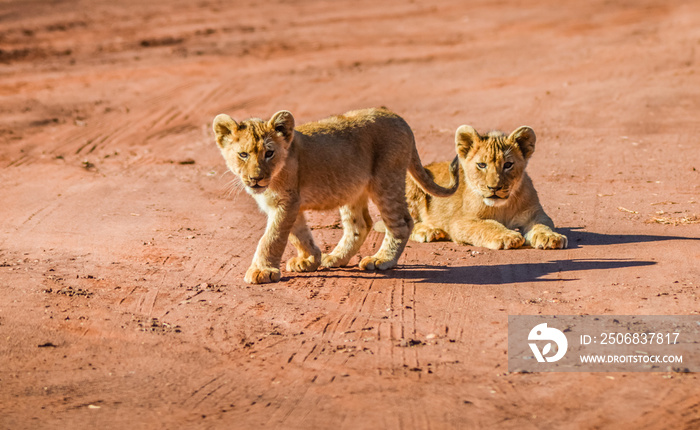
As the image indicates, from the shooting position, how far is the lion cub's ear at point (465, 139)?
339 inches

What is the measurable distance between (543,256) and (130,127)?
8.35m

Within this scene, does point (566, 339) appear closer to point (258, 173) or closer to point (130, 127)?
point (258, 173)

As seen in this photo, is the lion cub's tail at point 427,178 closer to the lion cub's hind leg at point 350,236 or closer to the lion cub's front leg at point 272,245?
the lion cub's hind leg at point 350,236

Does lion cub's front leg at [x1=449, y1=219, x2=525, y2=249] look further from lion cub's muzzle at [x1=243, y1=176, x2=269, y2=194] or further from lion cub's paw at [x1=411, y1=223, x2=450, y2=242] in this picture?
lion cub's muzzle at [x1=243, y1=176, x2=269, y2=194]

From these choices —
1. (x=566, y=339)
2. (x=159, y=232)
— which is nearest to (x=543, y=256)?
(x=566, y=339)

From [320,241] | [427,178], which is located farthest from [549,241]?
Answer: [320,241]

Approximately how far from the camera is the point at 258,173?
6.80 meters

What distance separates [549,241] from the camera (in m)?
8.25

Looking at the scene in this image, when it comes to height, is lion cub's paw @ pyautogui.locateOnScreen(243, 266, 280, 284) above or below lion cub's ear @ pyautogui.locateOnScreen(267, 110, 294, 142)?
below

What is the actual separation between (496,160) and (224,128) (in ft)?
8.91

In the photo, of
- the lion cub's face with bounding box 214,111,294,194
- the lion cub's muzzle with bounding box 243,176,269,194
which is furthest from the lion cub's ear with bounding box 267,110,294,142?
the lion cub's muzzle with bounding box 243,176,269,194

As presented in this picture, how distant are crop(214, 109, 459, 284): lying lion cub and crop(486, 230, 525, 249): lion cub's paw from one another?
0.79 m

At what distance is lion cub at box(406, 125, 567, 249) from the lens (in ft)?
27.5

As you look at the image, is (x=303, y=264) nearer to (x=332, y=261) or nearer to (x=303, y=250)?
(x=303, y=250)
